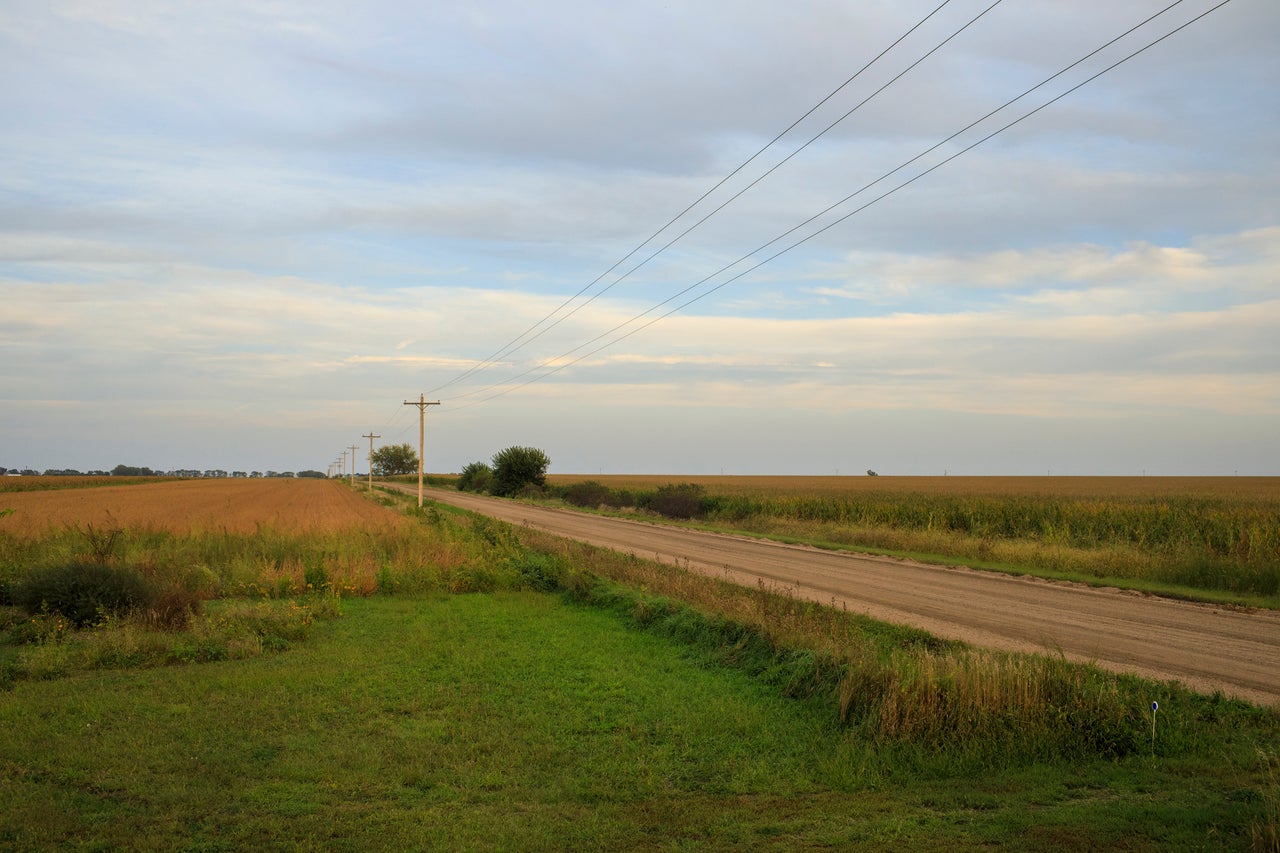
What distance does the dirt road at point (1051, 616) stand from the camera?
1093 centimetres

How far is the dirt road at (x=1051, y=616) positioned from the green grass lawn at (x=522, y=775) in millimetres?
2745

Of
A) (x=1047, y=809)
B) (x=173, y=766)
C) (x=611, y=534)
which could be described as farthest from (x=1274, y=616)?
(x=611, y=534)

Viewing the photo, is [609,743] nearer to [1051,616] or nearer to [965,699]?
[965,699]

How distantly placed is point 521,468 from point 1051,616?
2915 inches

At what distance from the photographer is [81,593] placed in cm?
1480

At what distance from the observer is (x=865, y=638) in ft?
39.7

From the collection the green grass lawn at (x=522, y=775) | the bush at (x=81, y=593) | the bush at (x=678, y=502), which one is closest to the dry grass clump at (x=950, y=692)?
the green grass lawn at (x=522, y=775)

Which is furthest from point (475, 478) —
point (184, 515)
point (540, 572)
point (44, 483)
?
point (540, 572)

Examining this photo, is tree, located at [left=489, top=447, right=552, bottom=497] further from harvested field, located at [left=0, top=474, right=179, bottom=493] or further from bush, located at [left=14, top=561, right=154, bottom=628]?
bush, located at [left=14, top=561, right=154, bottom=628]

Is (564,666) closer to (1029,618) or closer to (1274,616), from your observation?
(1029,618)

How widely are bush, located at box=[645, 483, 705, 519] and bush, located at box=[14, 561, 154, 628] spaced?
125 ft

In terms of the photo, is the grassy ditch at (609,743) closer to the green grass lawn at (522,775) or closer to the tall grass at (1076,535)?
the green grass lawn at (522,775)

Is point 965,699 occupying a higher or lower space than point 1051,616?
higher

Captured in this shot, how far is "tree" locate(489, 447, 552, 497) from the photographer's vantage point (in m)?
86.6
